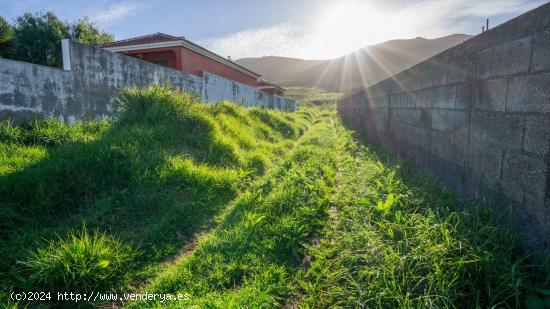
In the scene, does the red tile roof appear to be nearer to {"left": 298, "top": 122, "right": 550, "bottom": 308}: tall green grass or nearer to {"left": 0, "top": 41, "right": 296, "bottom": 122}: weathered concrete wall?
{"left": 0, "top": 41, "right": 296, "bottom": 122}: weathered concrete wall

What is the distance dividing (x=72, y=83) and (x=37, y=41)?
86.8 ft

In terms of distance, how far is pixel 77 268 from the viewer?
2.10 m

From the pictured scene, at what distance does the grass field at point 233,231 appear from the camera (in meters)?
1.82

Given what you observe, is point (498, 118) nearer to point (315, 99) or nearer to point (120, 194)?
point (120, 194)

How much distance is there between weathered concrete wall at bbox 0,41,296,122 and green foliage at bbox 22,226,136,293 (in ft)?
12.8

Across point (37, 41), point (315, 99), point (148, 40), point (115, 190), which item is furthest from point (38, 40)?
point (315, 99)

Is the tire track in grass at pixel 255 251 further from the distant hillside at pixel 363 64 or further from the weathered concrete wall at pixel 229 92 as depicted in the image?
the distant hillside at pixel 363 64

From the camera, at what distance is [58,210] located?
3.11m

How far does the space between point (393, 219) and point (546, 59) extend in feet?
5.09

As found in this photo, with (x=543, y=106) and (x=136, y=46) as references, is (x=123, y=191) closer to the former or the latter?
(x=543, y=106)

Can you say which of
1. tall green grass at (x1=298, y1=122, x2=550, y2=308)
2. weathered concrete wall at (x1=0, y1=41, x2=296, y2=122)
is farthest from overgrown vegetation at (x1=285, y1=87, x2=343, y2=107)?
tall green grass at (x1=298, y1=122, x2=550, y2=308)

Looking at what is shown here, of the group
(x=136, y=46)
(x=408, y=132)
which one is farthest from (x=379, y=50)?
(x=408, y=132)

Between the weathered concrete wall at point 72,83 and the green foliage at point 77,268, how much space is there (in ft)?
12.8

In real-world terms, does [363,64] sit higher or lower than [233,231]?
higher
